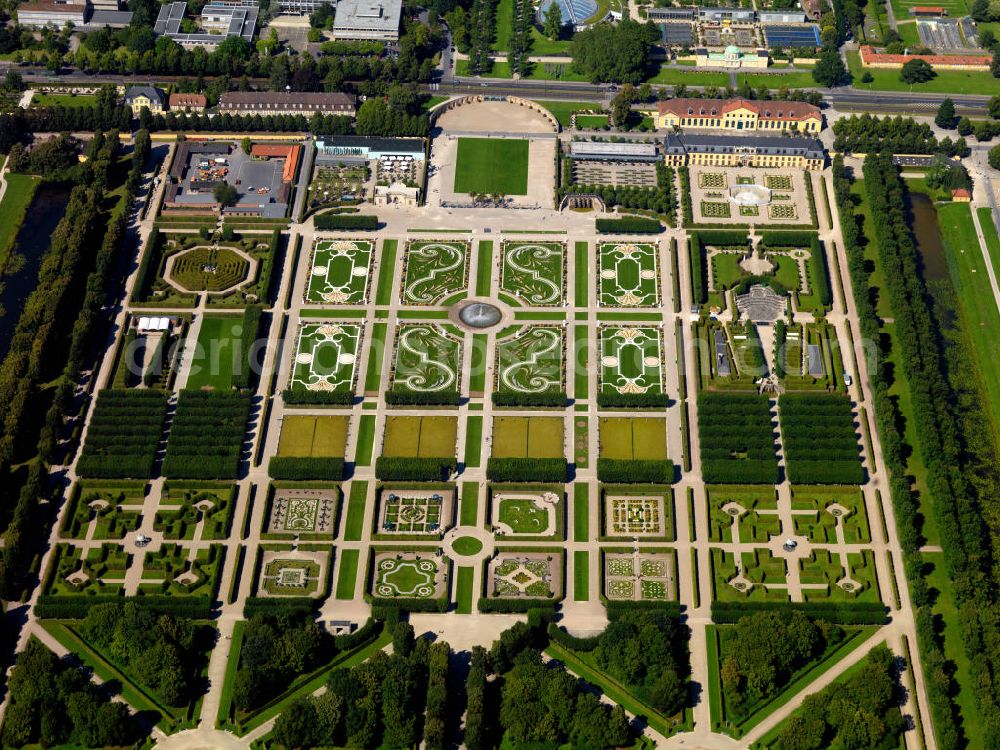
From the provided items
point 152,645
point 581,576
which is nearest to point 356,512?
point 581,576

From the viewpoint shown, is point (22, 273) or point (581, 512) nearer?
point (581, 512)

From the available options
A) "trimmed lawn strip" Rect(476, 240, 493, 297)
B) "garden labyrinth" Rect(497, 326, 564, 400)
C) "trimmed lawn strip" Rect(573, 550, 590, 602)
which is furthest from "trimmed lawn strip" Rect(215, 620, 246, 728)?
"trimmed lawn strip" Rect(476, 240, 493, 297)

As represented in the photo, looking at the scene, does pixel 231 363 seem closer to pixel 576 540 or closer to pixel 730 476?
pixel 576 540

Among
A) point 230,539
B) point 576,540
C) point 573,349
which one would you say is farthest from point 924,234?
point 230,539

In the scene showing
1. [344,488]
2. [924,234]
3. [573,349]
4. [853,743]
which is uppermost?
[924,234]

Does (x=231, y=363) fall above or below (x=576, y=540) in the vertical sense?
above

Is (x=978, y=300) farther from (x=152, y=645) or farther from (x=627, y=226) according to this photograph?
(x=152, y=645)

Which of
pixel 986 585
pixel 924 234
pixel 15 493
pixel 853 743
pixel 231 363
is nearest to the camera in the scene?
pixel 853 743
